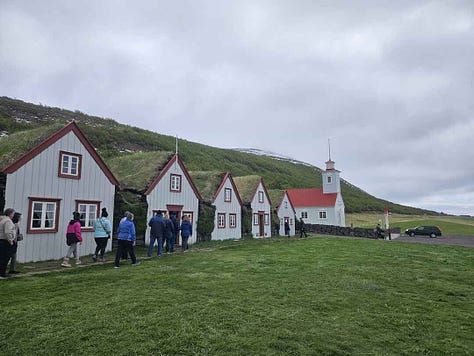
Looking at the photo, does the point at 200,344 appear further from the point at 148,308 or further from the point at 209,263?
the point at 209,263

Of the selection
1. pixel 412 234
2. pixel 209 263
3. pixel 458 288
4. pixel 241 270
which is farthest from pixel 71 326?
pixel 412 234

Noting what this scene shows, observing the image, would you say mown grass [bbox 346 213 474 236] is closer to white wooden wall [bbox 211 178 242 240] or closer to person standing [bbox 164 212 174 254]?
white wooden wall [bbox 211 178 242 240]

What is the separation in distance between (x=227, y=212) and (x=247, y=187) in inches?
220

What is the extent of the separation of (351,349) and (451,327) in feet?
8.14

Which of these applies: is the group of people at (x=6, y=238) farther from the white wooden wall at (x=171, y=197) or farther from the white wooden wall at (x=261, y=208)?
the white wooden wall at (x=261, y=208)

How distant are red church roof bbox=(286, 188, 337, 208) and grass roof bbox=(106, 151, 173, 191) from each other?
35.3m

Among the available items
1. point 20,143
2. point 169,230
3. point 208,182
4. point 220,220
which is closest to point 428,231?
point 220,220

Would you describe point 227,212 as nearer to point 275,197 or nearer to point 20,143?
point 275,197

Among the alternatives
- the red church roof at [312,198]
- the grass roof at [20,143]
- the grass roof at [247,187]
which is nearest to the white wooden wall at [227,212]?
the grass roof at [247,187]

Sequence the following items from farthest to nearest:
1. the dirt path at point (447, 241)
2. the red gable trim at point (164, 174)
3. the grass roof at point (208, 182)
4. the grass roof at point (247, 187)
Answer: the grass roof at point (247, 187) < the dirt path at point (447, 241) < the grass roof at point (208, 182) < the red gable trim at point (164, 174)

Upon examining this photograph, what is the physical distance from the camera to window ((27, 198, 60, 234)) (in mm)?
14086

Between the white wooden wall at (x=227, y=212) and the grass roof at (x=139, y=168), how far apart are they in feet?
20.8

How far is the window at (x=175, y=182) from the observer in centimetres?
2222

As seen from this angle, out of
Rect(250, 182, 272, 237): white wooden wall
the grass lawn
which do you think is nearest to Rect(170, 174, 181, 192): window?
Rect(250, 182, 272, 237): white wooden wall
